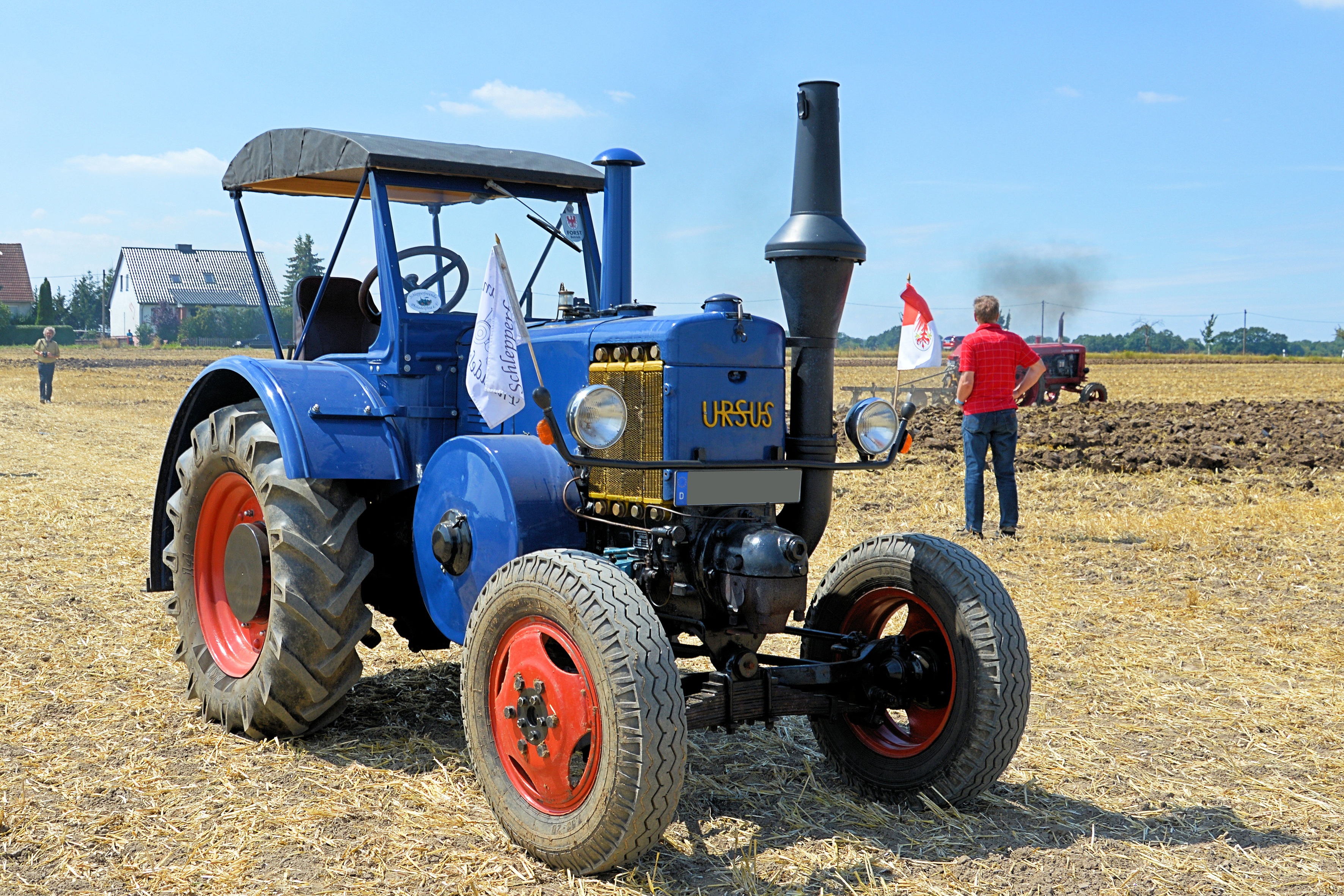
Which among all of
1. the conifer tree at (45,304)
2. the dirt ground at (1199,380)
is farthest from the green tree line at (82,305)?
the dirt ground at (1199,380)

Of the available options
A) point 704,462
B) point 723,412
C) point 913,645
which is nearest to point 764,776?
point 913,645

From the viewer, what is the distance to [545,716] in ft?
11.3

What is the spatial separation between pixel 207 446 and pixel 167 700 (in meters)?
1.13

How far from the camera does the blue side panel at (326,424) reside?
173 inches

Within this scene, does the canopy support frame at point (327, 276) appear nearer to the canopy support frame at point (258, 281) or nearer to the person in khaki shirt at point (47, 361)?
the canopy support frame at point (258, 281)

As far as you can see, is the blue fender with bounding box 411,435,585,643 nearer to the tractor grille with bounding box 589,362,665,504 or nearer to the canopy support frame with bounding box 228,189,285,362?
the tractor grille with bounding box 589,362,665,504

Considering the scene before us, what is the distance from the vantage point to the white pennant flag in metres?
3.90

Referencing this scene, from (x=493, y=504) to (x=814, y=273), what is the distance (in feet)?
4.40

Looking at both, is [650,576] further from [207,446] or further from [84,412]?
[84,412]

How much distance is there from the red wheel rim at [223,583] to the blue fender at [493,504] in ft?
3.34

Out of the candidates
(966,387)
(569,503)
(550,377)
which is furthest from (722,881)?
(966,387)

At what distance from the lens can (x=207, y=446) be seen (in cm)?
490

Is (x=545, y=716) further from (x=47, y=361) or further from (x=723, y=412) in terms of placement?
(x=47, y=361)

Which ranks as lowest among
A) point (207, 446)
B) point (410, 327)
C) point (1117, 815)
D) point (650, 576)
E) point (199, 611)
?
point (1117, 815)
